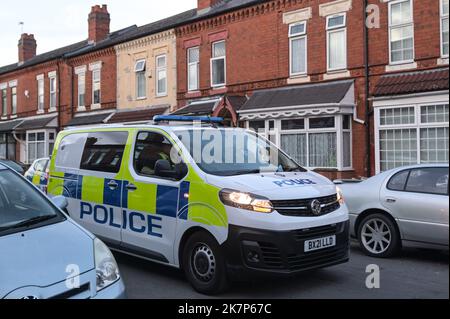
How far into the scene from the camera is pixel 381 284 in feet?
19.9

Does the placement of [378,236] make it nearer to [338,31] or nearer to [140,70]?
[338,31]

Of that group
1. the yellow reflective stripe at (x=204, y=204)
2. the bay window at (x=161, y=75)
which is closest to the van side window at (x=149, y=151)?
the yellow reflective stripe at (x=204, y=204)

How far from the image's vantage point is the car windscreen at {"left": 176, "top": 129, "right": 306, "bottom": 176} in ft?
19.9

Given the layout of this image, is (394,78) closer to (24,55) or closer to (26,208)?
(26,208)

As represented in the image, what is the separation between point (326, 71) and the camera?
1667 cm

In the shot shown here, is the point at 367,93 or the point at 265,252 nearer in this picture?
the point at 265,252

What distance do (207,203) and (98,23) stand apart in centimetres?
2609

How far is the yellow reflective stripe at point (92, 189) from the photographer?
23.3ft

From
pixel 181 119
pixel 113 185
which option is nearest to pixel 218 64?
pixel 181 119

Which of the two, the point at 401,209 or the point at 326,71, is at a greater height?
the point at 326,71

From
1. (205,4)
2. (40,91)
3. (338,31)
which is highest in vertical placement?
(205,4)

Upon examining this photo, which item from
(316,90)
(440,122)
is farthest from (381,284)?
(316,90)

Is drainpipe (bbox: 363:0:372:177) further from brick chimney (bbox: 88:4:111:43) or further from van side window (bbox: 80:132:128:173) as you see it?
brick chimney (bbox: 88:4:111:43)

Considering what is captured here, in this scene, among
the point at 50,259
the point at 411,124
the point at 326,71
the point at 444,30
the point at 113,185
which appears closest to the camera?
the point at 50,259
